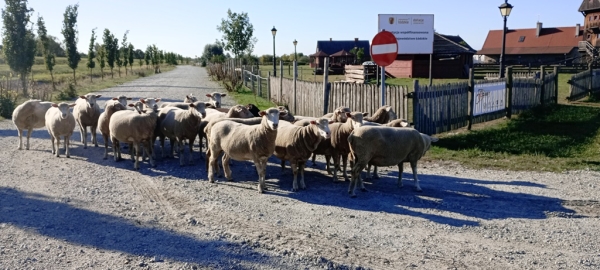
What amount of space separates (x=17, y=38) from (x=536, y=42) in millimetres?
60187

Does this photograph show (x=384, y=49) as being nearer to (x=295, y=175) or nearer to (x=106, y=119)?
(x=295, y=175)

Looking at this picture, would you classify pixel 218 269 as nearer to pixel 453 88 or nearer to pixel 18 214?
pixel 18 214

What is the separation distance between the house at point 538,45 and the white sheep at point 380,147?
54830mm

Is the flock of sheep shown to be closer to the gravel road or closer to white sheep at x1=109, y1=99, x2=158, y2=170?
white sheep at x1=109, y1=99, x2=158, y2=170

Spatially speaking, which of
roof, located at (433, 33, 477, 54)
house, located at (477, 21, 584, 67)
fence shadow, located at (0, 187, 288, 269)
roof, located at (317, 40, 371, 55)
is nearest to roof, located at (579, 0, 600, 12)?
house, located at (477, 21, 584, 67)

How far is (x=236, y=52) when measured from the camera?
48656 mm

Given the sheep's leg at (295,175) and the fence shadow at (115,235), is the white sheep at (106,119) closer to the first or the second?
the fence shadow at (115,235)

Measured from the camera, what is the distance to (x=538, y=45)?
6269cm

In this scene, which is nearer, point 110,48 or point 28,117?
point 28,117

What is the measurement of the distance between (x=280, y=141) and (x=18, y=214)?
4.65 m

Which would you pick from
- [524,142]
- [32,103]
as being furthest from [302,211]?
[32,103]

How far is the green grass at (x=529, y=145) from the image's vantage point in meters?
11.0

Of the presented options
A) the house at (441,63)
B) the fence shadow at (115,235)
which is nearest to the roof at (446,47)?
the house at (441,63)

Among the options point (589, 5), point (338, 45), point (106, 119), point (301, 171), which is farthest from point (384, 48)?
point (338, 45)
